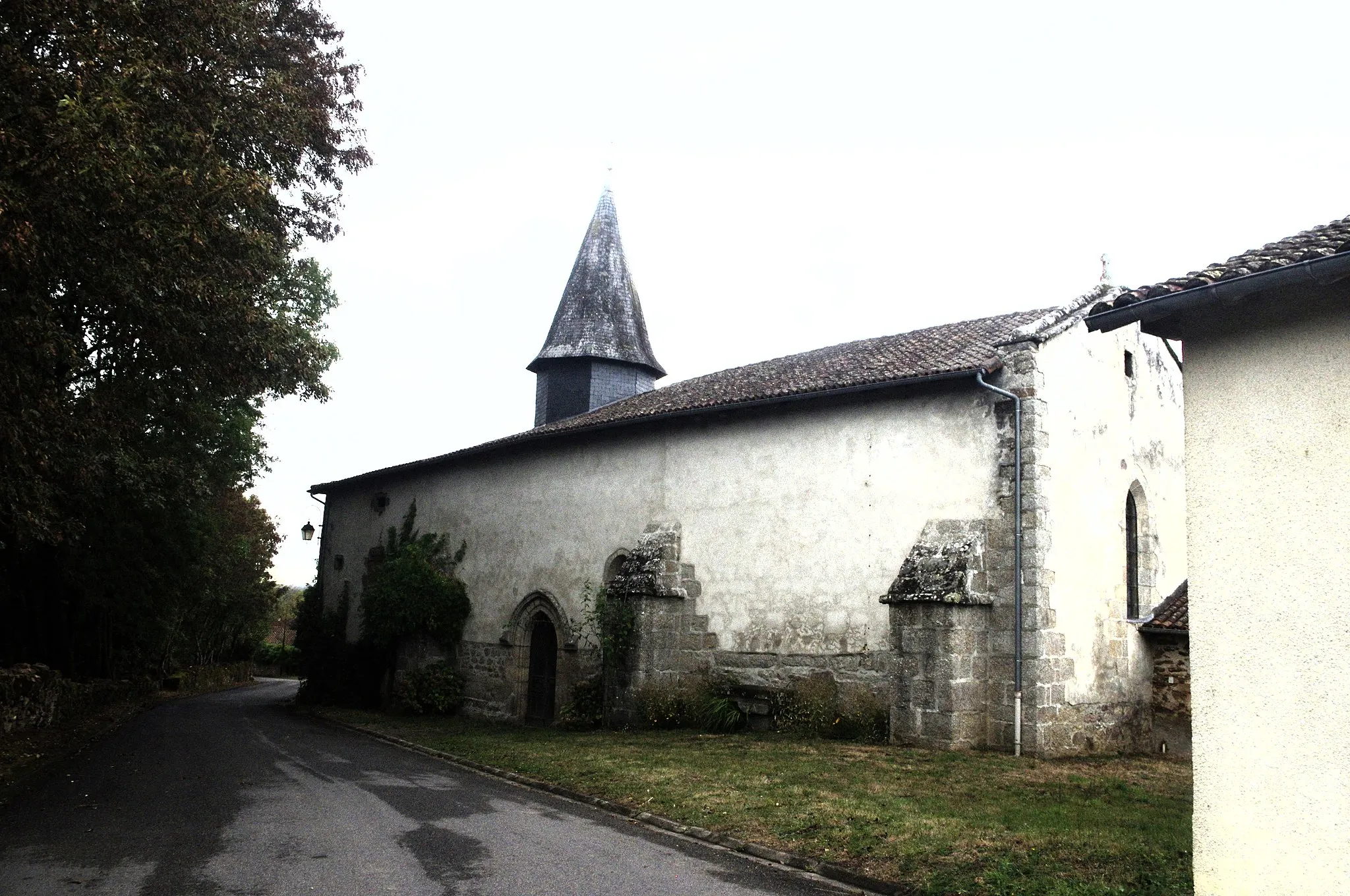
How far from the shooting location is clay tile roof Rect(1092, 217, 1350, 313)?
18.2 feet

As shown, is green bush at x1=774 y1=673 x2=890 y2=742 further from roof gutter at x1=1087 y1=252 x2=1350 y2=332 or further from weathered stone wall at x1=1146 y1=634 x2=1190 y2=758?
roof gutter at x1=1087 y1=252 x2=1350 y2=332

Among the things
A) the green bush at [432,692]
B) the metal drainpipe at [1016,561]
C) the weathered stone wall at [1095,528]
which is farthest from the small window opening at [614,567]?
the weathered stone wall at [1095,528]

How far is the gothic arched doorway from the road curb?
6.73m

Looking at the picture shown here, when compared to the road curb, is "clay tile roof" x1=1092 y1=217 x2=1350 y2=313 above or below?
above

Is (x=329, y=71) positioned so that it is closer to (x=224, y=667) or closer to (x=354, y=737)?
(x=354, y=737)

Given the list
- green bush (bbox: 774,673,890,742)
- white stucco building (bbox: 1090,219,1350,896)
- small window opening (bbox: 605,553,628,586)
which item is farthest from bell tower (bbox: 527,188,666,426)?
white stucco building (bbox: 1090,219,1350,896)

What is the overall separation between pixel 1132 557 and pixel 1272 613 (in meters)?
11.1

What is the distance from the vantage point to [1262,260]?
5777mm

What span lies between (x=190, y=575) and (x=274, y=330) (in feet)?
45.1

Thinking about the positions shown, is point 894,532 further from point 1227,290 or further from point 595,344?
point 595,344

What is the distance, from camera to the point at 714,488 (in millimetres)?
17141

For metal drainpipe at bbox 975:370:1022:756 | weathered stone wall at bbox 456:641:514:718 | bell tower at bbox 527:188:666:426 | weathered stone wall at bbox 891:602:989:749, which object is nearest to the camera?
A: weathered stone wall at bbox 891:602:989:749

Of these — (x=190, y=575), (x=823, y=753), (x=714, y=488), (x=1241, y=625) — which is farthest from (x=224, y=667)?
(x=1241, y=625)

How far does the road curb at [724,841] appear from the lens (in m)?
6.77
